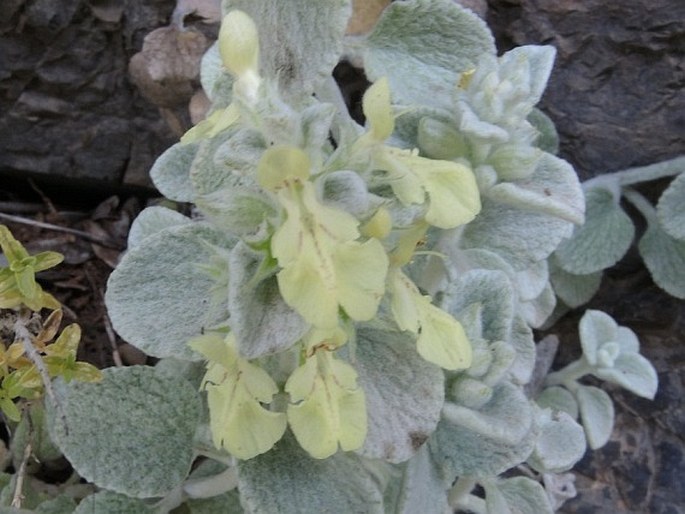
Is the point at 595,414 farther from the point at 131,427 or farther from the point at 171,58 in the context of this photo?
the point at 171,58

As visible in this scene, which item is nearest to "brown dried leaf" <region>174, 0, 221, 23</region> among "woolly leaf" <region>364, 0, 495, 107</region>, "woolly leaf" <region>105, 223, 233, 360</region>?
"woolly leaf" <region>364, 0, 495, 107</region>

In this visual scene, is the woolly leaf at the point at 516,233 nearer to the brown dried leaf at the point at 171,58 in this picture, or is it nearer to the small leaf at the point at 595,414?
the small leaf at the point at 595,414

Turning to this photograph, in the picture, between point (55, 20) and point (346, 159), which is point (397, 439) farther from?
point (55, 20)

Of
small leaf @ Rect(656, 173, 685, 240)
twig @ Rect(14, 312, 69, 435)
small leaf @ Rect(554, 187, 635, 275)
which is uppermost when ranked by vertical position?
twig @ Rect(14, 312, 69, 435)

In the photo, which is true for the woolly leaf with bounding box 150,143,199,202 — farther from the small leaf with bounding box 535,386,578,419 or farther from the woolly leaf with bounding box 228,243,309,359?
the small leaf with bounding box 535,386,578,419

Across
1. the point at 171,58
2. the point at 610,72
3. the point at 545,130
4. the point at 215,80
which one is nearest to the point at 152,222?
the point at 215,80
